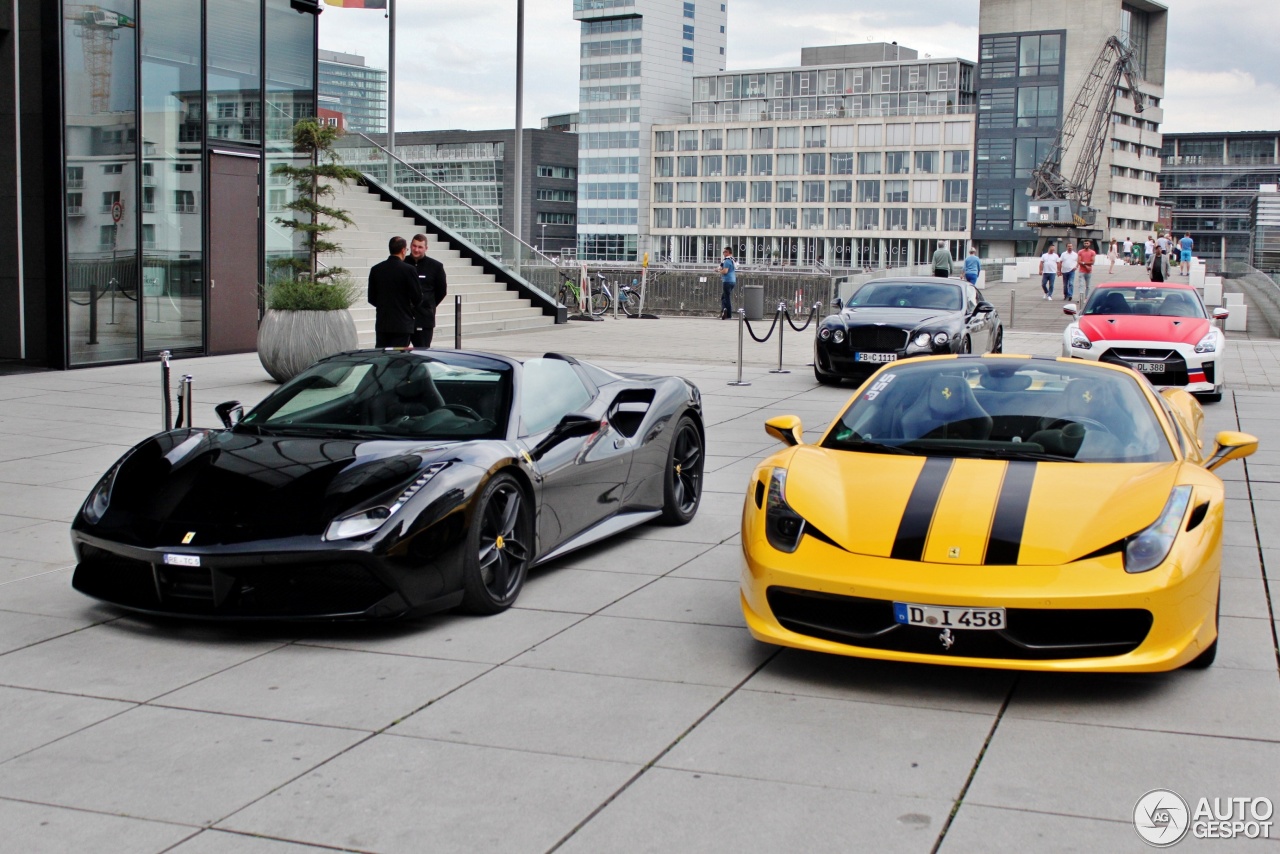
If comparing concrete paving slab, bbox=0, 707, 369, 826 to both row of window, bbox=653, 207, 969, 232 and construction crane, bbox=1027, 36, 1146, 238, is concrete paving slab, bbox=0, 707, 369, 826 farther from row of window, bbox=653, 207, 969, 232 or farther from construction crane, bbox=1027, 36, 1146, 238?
row of window, bbox=653, 207, 969, 232

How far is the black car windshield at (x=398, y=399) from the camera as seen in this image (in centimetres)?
669

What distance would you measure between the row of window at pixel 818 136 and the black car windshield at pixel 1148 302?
383ft

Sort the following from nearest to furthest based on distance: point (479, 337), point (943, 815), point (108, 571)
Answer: point (943, 815) → point (108, 571) → point (479, 337)

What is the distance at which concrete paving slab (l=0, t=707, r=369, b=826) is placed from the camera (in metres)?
4.02

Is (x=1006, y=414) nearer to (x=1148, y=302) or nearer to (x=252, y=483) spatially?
(x=252, y=483)

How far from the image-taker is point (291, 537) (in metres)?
5.61

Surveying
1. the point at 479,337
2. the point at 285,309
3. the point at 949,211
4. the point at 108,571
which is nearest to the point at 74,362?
the point at 285,309

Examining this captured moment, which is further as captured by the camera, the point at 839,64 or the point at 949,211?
the point at 839,64

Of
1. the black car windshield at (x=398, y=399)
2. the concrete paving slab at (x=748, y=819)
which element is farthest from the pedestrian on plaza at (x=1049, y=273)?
the concrete paving slab at (x=748, y=819)

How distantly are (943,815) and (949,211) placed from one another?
132021 mm

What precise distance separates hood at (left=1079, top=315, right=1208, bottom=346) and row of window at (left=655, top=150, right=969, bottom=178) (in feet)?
386

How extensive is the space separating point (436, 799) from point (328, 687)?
4.18 feet

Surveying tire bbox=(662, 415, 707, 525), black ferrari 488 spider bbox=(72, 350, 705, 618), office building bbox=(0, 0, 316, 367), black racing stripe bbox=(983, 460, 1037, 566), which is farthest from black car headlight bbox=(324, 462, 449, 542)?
office building bbox=(0, 0, 316, 367)

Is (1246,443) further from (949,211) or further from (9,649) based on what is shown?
(949,211)
